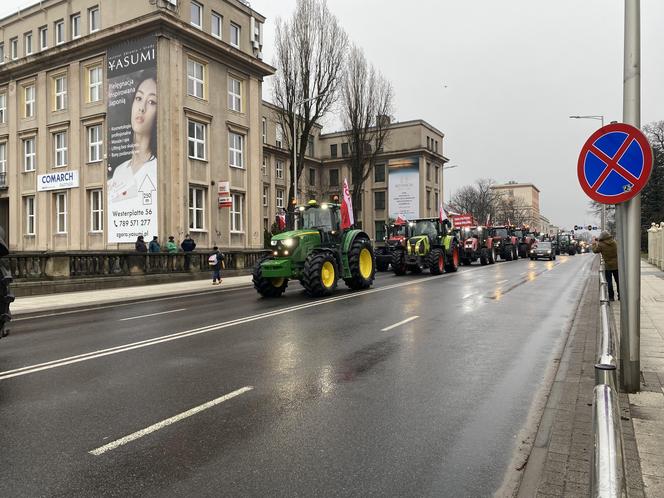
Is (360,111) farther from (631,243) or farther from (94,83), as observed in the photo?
(631,243)

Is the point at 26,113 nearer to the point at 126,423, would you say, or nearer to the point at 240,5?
the point at 240,5

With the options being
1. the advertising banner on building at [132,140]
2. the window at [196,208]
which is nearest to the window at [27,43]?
the advertising banner on building at [132,140]

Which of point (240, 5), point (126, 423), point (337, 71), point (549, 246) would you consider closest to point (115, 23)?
point (240, 5)

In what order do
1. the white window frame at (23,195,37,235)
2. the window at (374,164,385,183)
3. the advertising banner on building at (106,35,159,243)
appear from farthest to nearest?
the window at (374,164,385,183) → the white window frame at (23,195,37,235) → the advertising banner on building at (106,35,159,243)

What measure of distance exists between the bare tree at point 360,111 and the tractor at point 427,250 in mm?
12404

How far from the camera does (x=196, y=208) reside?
27.4 m

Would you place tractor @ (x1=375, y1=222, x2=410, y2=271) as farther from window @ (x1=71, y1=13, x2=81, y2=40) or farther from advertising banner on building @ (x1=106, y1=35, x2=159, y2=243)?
window @ (x1=71, y1=13, x2=81, y2=40)

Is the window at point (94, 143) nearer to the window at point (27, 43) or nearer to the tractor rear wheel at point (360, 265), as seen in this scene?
the window at point (27, 43)

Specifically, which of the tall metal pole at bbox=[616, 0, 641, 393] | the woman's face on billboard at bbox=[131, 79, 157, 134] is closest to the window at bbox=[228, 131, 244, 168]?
the woman's face on billboard at bbox=[131, 79, 157, 134]

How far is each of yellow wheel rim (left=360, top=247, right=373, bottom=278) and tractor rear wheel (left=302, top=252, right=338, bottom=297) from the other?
162 centimetres

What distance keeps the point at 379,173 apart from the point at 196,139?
3657 centimetres

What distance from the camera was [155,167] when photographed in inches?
993

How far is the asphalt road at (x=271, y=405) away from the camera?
344 centimetres

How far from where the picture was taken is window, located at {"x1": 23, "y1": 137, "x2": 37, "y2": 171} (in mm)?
31500
